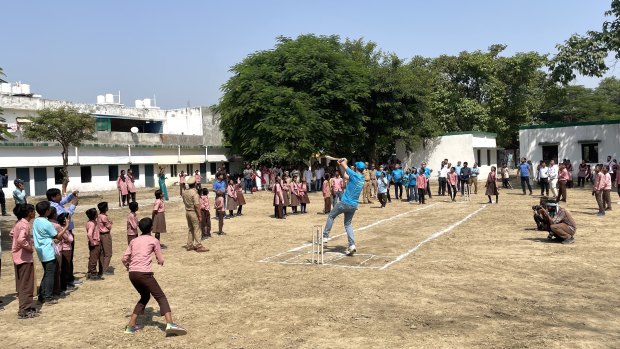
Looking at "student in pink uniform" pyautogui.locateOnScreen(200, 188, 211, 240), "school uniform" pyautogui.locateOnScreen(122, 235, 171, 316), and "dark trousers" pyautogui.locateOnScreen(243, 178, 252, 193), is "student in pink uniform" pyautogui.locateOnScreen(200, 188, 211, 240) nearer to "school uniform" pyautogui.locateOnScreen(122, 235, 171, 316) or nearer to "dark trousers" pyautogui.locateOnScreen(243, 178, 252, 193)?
"school uniform" pyautogui.locateOnScreen(122, 235, 171, 316)

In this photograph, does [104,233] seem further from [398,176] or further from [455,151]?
[455,151]

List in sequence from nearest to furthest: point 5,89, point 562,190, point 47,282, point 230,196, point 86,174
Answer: point 47,282
point 230,196
point 562,190
point 86,174
point 5,89

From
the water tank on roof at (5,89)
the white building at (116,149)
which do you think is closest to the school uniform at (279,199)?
the white building at (116,149)

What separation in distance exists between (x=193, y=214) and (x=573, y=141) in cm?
2605

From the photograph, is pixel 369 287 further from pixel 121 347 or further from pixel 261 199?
pixel 261 199

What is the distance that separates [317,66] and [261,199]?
9.56 m

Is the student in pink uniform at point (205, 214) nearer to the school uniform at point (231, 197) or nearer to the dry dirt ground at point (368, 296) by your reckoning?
the dry dirt ground at point (368, 296)

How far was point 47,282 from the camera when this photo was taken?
26.5 feet

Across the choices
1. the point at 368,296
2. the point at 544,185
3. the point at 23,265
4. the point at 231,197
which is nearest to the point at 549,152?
the point at 544,185

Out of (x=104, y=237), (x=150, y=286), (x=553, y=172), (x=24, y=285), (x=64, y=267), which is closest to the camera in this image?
(x=150, y=286)

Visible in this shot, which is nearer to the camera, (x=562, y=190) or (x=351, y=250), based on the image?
(x=351, y=250)

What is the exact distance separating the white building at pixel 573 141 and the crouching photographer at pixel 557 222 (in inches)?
783

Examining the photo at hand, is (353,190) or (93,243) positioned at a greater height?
(353,190)

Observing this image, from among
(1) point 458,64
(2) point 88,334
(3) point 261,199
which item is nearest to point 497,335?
(2) point 88,334
